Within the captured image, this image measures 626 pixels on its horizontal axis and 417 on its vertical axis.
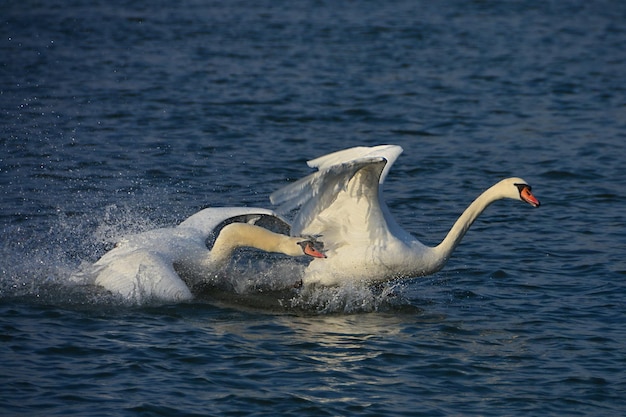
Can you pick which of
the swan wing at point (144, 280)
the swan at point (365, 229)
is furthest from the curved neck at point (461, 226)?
the swan wing at point (144, 280)

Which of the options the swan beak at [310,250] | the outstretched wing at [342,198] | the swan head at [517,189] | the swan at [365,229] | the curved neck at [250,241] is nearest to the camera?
the outstretched wing at [342,198]

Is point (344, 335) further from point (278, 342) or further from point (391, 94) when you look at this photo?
point (391, 94)

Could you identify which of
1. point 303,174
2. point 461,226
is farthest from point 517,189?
point 303,174

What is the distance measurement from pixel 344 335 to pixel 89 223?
3961 mm

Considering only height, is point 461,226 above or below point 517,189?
below

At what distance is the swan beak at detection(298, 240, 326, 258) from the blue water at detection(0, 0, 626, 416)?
21.8 inches

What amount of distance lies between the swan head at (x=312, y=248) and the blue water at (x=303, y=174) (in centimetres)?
52

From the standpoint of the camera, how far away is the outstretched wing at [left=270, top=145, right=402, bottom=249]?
9.27 meters

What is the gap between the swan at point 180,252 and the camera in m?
9.55

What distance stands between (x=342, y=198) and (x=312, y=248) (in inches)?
23.5

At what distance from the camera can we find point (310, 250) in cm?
975

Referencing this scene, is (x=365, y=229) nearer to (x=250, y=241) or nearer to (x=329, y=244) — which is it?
(x=329, y=244)

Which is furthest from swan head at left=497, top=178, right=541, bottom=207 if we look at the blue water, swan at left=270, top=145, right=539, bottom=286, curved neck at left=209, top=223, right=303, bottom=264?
curved neck at left=209, top=223, right=303, bottom=264

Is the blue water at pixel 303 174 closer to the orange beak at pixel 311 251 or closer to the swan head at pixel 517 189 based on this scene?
the orange beak at pixel 311 251
